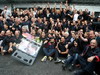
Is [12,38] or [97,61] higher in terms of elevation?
[97,61]

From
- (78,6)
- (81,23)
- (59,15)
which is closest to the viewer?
(81,23)

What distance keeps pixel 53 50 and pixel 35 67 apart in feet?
4.79

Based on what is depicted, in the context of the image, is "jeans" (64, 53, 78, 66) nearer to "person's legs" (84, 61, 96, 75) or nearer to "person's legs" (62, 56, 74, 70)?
"person's legs" (62, 56, 74, 70)

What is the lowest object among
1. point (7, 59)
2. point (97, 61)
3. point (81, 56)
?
point (7, 59)

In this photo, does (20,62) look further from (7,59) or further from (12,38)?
(12,38)

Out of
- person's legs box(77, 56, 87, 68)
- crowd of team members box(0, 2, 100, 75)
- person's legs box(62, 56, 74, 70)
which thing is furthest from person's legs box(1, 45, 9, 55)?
person's legs box(77, 56, 87, 68)

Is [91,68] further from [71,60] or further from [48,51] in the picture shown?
[48,51]

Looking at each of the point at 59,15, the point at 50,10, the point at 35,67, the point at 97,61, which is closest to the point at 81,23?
the point at 59,15

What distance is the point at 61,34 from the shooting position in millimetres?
11695

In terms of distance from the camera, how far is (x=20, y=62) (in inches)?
379

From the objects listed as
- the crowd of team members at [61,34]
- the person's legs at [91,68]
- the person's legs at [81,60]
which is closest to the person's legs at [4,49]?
the crowd of team members at [61,34]

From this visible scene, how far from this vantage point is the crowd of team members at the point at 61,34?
864 centimetres

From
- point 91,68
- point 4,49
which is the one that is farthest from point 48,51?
point 91,68

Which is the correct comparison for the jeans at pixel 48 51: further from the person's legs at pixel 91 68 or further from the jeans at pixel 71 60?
the person's legs at pixel 91 68
